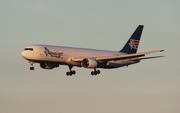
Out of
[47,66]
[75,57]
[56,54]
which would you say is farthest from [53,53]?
[47,66]

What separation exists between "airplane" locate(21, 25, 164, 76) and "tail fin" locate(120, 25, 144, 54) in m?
4.38

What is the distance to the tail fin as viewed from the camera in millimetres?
93250

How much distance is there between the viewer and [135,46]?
311 ft

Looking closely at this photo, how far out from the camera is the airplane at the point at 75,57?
78.1 metres

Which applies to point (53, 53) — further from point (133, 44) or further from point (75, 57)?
point (133, 44)

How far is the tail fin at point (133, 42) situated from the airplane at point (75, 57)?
14.4ft

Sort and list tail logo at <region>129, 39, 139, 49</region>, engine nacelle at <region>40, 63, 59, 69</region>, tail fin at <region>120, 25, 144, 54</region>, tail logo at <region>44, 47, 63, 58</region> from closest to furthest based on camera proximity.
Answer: tail logo at <region>44, 47, 63, 58</region>, engine nacelle at <region>40, 63, 59, 69</region>, tail fin at <region>120, 25, 144, 54</region>, tail logo at <region>129, 39, 139, 49</region>

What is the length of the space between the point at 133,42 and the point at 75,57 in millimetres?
17729

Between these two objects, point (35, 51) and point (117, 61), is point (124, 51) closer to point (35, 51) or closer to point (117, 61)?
point (117, 61)

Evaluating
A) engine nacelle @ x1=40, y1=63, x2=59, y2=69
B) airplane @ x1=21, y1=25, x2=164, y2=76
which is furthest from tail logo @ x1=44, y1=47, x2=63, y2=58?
engine nacelle @ x1=40, y1=63, x2=59, y2=69

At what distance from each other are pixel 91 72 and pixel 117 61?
4871 millimetres

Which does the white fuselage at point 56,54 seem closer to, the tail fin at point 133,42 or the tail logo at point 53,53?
the tail logo at point 53,53

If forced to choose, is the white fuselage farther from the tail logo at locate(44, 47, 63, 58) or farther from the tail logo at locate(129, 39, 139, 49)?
the tail logo at locate(129, 39, 139, 49)

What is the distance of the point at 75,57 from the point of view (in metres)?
80.8
